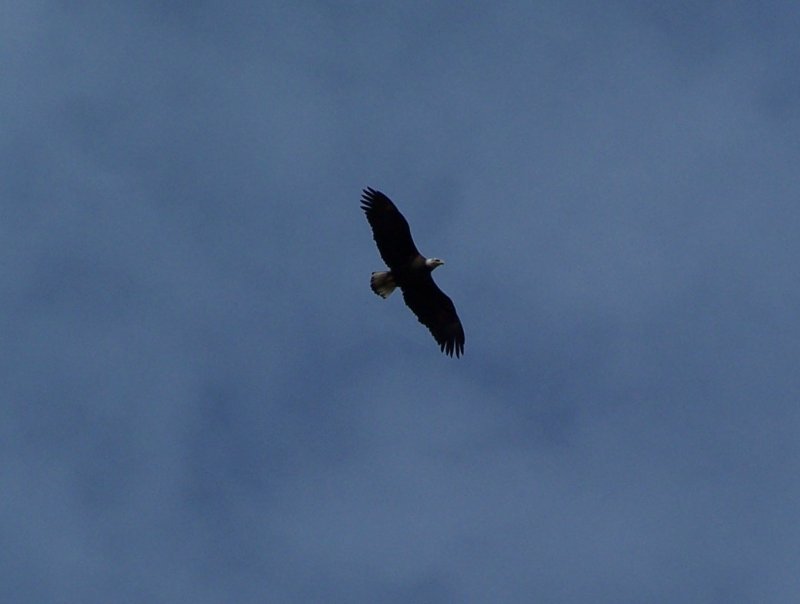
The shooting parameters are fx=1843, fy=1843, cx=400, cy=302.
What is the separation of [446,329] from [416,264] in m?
2.29

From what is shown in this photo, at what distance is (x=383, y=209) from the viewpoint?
44.5 meters

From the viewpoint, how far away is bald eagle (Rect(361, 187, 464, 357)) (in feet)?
146

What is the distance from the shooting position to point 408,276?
45250 millimetres

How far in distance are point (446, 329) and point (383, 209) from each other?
383cm

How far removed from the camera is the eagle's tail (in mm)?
45719

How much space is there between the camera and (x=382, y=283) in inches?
1805

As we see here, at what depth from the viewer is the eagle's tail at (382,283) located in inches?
1800

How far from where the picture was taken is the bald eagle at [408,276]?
44.5 meters

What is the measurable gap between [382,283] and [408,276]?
2.92 feet

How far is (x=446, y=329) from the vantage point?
152 ft

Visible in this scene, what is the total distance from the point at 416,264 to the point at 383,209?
1613 mm
